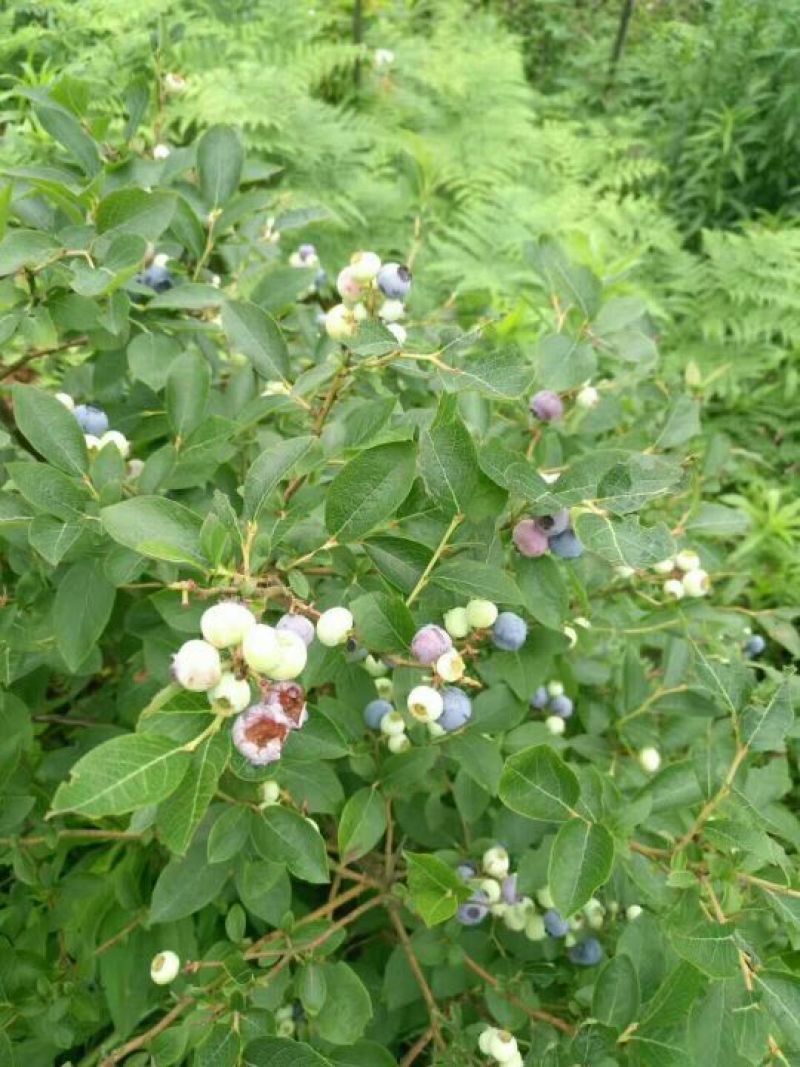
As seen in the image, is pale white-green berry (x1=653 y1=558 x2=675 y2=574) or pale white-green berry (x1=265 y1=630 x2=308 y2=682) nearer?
pale white-green berry (x1=265 y1=630 x2=308 y2=682)

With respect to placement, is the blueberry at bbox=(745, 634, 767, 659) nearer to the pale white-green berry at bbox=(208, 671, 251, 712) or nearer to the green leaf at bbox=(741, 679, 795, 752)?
the green leaf at bbox=(741, 679, 795, 752)

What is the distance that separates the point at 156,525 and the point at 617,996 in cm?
52

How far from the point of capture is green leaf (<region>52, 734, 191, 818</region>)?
0.42m

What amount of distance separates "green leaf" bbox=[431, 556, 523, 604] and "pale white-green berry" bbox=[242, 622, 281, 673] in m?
0.17

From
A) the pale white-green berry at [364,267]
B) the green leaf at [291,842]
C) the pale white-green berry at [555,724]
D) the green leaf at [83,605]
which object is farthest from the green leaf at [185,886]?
the pale white-green berry at [364,267]

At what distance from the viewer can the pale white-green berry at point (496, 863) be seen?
2.86 feet

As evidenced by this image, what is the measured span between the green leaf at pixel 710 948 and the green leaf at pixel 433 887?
0.16 m

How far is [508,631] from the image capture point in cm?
70

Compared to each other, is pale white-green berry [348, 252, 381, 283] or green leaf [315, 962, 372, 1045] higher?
pale white-green berry [348, 252, 381, 283]

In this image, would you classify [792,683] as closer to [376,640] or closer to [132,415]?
[376,640]

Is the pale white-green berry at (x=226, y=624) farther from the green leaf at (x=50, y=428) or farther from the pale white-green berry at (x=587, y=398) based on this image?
the pale white-green berry at (x=587, y=398)

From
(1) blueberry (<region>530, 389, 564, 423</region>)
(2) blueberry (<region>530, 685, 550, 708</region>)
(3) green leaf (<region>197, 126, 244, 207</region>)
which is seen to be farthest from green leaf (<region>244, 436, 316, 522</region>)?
(2) blueberry (<region>530, 685, 550, 708</region>)

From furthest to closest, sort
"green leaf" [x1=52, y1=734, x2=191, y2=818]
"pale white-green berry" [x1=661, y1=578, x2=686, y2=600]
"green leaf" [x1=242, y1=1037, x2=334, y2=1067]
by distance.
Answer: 1. "pale white-green berry" [x1=661, y1=578, x2=686, y2=600]
2. "green leaf" [x1=242, y1=1037, x2=334, y2=1067]
3. "green leaf" [x1=52, y1=734, x2=191, y2=818]

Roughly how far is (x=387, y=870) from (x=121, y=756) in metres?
0.51
